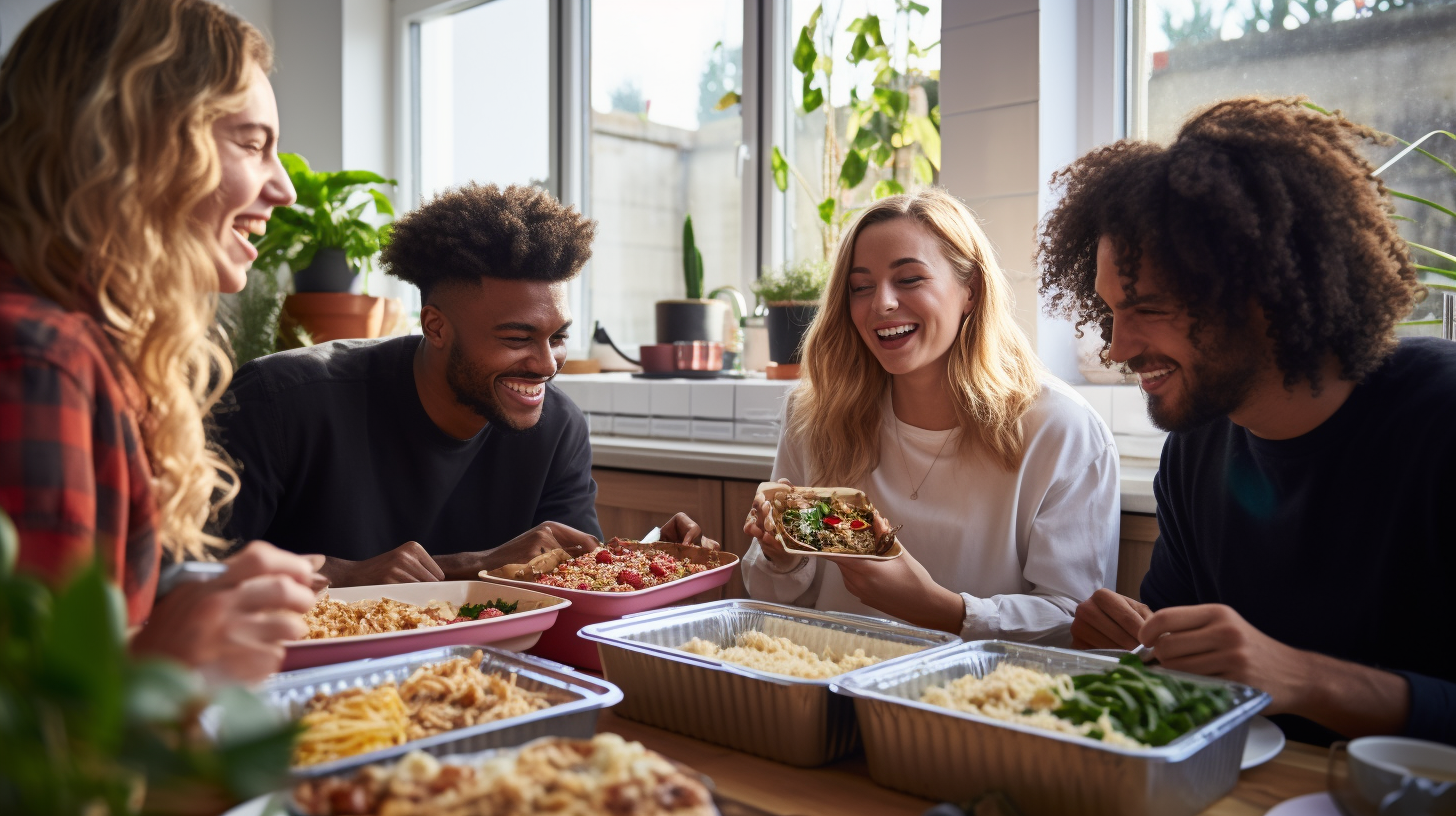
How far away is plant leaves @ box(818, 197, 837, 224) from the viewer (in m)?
3.18

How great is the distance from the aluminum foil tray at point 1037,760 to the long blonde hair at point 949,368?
3.06ft

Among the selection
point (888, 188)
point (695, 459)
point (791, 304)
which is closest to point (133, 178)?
point (695, 459)

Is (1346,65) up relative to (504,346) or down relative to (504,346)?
up

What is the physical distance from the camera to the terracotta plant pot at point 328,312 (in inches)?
124

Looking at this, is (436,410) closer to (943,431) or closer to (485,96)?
(943,431)

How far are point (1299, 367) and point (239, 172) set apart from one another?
1360mm

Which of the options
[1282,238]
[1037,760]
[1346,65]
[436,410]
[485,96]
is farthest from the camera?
[485,96]

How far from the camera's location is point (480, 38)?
14.2 ft

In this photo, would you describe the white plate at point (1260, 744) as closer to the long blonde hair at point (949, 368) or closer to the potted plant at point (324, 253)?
the long blonde hair at point (949, 368)

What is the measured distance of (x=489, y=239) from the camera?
2.13m

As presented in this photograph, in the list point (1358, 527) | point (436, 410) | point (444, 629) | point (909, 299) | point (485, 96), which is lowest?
point (444, 629)

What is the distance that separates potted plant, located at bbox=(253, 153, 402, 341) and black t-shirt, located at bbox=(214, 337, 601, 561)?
93 centimetres

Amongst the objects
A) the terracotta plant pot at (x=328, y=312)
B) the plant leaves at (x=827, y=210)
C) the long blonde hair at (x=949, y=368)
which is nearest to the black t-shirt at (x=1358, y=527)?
the long blonde hair at (x=949, y=368)

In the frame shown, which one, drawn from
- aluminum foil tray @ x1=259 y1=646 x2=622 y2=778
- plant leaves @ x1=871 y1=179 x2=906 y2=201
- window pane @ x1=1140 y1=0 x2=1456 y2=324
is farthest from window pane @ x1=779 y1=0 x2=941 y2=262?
aluminum foil tray @ x1=259 y1=646 x2=622 y2=778
